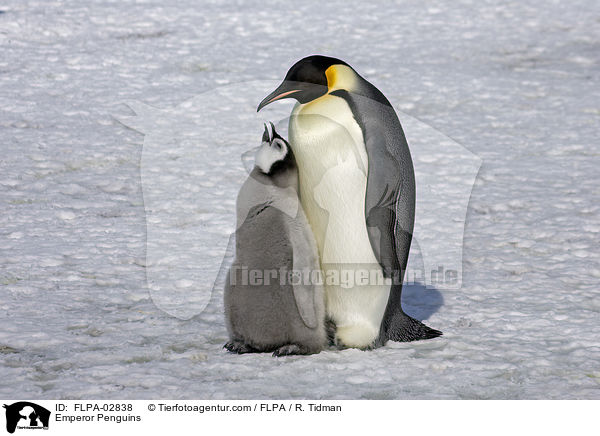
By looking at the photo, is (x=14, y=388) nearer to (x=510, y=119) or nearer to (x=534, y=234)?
(x=534, y=234)

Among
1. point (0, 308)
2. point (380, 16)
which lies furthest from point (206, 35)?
point (0, 308)

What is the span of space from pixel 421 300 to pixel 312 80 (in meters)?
1.30

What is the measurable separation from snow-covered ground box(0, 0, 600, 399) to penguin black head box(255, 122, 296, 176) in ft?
2.27

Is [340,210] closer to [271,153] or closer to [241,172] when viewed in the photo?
[271,153]

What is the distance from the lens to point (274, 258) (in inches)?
112

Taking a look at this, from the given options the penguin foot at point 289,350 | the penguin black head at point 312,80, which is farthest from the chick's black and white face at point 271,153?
the penguin foot at point 289,350

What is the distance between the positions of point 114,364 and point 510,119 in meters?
4.89

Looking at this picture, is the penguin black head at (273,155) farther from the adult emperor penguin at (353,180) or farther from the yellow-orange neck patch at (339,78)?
the yellow-orange neck patch at (339,78)

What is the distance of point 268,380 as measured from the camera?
9.02 ft

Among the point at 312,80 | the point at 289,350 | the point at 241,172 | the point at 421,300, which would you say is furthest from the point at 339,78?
the point at 241,172

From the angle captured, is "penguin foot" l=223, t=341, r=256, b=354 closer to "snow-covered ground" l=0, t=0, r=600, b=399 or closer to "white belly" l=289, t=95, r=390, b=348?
"snow-covered ground" l=0, t=0, r=600, b=399

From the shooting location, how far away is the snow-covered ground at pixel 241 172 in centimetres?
287

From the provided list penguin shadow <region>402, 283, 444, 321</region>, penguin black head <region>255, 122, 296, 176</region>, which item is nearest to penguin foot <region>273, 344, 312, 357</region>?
penguin black head <region>255, 122, 296, 176</region>
